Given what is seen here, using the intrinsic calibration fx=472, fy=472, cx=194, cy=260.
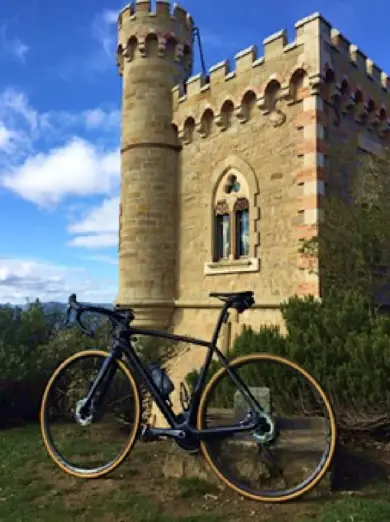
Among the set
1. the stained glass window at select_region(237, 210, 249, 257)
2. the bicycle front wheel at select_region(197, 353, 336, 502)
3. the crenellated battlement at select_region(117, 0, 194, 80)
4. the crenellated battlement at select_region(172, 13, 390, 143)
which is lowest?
the bicycle front wheel at select_region(197, 353, 336, 502)

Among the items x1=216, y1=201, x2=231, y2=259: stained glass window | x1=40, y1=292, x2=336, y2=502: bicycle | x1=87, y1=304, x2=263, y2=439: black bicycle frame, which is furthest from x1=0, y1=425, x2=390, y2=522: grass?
x1=216, y1=201, x2=231, y2=259: stained glass window

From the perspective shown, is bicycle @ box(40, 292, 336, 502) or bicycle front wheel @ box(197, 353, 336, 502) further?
bicycle @ box(40, 292, 336, 502)

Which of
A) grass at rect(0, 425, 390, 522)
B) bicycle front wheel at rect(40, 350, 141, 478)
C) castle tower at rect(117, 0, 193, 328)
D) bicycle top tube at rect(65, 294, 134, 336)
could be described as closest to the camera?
grass at rect(0, 425, 390, 522)

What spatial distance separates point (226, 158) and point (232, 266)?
275 centimetres

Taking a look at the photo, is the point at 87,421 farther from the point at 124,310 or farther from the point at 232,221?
the point at 232,221

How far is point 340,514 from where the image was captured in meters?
2.96

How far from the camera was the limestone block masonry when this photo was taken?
998 cm

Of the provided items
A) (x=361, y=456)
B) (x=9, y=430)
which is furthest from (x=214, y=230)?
(x=361, y=456)

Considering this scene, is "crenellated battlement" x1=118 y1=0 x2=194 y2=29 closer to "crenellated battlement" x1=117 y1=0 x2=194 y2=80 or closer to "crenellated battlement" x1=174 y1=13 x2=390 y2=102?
"crenellated battlement" x1=117 y1=0 x2=194 y2=80

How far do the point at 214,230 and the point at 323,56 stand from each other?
15.2ft

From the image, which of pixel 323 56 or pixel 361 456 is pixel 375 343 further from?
pixel 323 56

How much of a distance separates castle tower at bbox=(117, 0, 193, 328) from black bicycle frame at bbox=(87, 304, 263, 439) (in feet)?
28.0

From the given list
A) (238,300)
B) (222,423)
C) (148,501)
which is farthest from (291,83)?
(148,501)

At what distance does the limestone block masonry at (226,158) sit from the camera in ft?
32.8
